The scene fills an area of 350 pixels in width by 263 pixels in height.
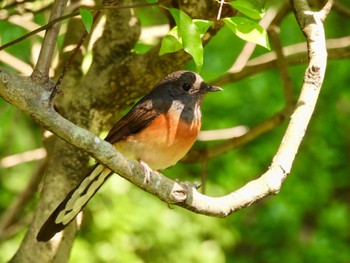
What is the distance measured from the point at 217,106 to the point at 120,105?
208 inches

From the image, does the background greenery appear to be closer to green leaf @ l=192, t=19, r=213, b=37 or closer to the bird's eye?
the bird's eye

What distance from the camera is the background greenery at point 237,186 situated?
26.5 ft

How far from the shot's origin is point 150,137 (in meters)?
4.30

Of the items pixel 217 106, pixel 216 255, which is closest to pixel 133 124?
pixel 216 255

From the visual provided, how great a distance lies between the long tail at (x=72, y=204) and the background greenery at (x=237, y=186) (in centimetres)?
328

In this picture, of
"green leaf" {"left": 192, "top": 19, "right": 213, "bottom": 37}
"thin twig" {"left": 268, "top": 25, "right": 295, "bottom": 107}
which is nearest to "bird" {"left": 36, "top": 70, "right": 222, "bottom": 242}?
"thin twig" {"left": 268, "top": 25, "right": 295, "bottom": 107}

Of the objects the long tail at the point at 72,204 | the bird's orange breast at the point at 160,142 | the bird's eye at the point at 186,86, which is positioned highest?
the bird's eye at the point at 186,86

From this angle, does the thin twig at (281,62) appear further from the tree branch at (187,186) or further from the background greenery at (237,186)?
the background greenery at (237,186)

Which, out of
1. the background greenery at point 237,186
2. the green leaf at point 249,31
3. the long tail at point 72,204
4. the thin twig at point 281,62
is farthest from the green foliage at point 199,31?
the background greenery at point 237,186

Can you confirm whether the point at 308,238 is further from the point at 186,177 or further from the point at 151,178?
the point at 151,178

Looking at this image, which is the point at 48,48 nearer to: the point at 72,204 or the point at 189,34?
the point at 189,34

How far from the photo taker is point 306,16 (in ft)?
11.6

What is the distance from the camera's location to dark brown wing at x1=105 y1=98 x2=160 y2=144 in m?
4.32

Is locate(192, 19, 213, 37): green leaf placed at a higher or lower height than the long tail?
higher
